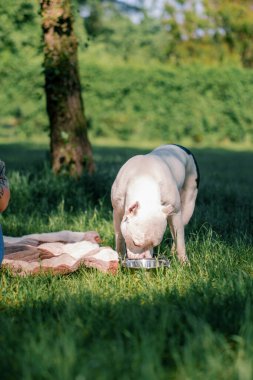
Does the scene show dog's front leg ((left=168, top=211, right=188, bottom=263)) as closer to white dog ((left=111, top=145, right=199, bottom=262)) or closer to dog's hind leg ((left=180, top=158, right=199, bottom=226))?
white dog ((left=111, top=145, right=199, bottom=262))

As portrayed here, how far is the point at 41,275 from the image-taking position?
470 cm

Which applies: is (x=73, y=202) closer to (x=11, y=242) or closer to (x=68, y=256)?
(x=11, y=242)

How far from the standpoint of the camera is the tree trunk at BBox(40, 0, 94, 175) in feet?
28.5

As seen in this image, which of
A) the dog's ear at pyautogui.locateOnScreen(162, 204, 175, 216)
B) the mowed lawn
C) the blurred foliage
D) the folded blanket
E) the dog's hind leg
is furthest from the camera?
the blurred foliage

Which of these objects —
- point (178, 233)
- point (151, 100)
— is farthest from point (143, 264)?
point (151, 100)

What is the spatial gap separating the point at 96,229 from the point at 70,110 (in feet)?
9.08

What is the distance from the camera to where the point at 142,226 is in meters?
4.26

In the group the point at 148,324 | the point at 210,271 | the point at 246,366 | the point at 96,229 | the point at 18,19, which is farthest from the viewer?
the point at 18,19

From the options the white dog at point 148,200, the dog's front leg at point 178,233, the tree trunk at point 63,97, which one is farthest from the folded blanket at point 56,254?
the tree trunk at point 63,97

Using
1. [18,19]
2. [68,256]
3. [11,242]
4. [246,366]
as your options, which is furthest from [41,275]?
[18,19]

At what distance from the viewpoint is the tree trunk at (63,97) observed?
8.70m

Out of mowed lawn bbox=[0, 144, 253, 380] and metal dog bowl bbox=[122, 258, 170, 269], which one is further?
metal dog bowl bbox=[122, 258, 170, 269]

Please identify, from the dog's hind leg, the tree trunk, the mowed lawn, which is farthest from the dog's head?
the tree trunk

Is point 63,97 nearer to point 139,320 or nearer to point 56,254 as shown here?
point 56,254
